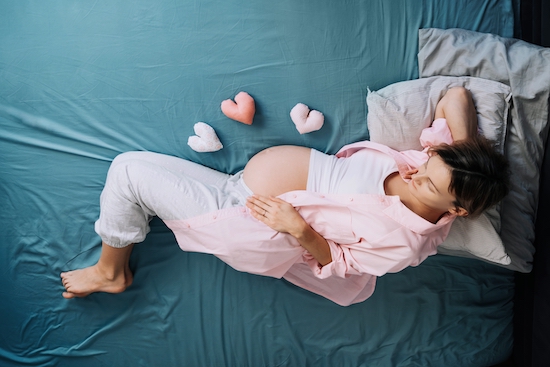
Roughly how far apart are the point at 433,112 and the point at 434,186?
375 mm

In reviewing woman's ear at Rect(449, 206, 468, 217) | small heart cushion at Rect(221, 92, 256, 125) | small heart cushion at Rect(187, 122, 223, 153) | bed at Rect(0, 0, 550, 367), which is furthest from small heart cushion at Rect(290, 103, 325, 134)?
woman's ear at Rect(449, 206, 468, 217)

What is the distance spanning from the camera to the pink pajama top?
4.25 ft

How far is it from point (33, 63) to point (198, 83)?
539 mm

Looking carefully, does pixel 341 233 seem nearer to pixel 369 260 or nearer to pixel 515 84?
pixel 369 260

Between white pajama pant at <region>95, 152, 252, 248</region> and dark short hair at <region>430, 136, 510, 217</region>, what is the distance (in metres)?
0.62

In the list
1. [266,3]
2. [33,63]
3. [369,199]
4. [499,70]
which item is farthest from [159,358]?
[499,70]

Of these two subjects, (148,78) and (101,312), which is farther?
(101,312)

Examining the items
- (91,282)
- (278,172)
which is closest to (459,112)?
(278,172)

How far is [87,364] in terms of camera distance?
165 centimetres

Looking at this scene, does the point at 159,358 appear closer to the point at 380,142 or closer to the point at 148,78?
the point at 148,78

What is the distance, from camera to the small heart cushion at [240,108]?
1.47 m

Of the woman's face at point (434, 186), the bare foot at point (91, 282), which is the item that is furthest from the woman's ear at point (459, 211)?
the bare foot at point (91, 282)

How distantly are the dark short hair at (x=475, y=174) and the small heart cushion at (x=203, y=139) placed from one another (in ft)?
2.29

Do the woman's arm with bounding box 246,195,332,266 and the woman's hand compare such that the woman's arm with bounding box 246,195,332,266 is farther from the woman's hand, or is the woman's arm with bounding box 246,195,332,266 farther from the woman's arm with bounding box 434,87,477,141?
the woman's arm with bounding box 434,87,477,141
